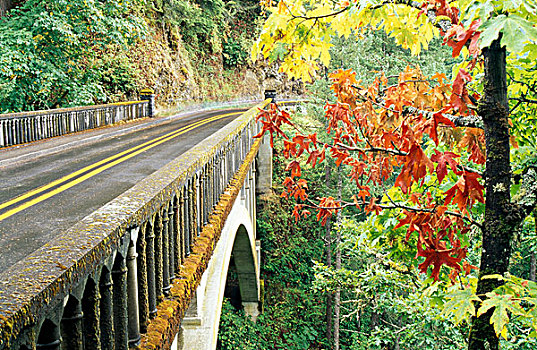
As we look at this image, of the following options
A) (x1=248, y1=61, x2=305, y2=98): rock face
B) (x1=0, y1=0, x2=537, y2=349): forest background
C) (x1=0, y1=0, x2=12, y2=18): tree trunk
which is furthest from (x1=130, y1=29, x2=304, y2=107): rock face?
(x1=0, y1=0, x2=12, y2=18): tree trunk

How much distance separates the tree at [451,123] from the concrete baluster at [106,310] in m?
1.48

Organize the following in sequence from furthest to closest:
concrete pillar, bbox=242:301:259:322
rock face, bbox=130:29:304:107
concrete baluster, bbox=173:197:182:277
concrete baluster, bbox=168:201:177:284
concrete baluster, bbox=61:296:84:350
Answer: rock face, bbox=130:29:304:107 < concrete pillar, bbox=242:301:259:322 < concrete baluster, bbox=173:197:182:277 < concrete baluster, bbox=168:201:177:284 < concrete baluster, bbox=61:296:84:350

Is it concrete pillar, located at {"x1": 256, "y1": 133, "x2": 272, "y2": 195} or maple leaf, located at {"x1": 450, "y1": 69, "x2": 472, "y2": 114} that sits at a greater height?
maple leaf, located at {"x1": 450, "y1": 69, "x2": 472, "y2": 114}

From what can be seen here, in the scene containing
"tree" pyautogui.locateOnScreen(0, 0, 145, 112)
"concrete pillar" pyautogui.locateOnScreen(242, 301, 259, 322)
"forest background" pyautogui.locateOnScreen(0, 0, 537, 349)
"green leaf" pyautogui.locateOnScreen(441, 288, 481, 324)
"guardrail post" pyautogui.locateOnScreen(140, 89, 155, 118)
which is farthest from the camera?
"guardrail post" pyautogui.locateOnScreen(140, 89, 155, 118)

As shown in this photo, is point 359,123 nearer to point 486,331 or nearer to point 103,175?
point 486,331

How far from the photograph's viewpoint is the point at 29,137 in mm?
12703

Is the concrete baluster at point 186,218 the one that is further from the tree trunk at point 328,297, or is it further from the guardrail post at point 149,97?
the guardrail post at point 149,97

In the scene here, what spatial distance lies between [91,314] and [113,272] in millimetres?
401

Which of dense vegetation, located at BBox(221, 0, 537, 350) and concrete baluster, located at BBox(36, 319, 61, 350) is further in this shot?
dense vegetation, located at BBox(221, 0, 537, 350)

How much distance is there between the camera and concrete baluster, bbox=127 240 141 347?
2655 mm

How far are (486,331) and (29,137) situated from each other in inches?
511

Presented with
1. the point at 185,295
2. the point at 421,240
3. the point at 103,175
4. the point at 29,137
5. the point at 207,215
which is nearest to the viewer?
the point at 421,240

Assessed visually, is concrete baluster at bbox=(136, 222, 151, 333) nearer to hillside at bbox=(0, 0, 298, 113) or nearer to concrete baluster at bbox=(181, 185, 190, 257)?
concrete baluster at bbox=(181, 185, 190, 257)

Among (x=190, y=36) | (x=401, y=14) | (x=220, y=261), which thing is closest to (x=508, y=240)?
(x=401, y=14)
